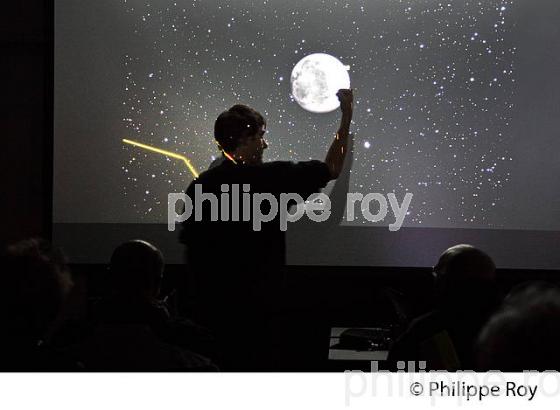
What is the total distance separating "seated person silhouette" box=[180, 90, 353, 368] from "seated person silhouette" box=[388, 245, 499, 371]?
0.79 meters

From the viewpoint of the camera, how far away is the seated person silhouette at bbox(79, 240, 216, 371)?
1.71 m

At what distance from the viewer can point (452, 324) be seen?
1.88 meters

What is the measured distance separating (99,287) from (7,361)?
2.37 metres

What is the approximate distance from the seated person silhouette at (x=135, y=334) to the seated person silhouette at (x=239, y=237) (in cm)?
68

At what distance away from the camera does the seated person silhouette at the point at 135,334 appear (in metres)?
1.71

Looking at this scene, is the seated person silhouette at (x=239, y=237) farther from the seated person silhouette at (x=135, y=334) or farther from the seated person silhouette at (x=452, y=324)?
the seated person silhouette at (x=452, y=324)

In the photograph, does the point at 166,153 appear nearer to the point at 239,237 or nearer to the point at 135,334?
the point at 239,237

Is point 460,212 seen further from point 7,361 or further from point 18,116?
point 7,361

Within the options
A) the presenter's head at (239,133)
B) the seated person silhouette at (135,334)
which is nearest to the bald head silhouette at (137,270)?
the seated person silhouette at (135,334)

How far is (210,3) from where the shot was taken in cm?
368

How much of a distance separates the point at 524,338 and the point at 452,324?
0.87 meters

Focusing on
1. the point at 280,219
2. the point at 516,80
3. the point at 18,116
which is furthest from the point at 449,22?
the point at 18,116

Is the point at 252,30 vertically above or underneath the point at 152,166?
above

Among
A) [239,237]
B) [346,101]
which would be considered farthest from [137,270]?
[346,101]
